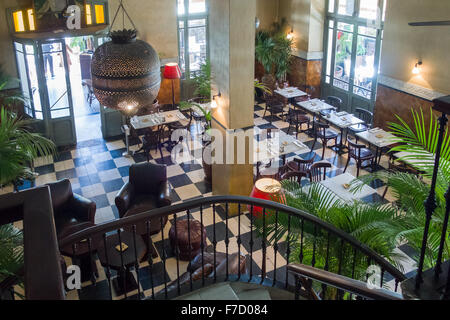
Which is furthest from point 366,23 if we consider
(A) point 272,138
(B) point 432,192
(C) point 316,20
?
(B) point 432,192

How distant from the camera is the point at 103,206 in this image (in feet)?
28.2

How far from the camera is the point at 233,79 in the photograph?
24.4 feet

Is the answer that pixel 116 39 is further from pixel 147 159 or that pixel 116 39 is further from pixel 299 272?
pixel 147 159

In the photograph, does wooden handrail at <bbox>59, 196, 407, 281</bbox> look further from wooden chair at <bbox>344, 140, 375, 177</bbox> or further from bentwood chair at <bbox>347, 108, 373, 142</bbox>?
bentwood chair at <bbox>347, 108, 373, 142</bbox>

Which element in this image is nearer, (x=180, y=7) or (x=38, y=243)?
(x=38, y=243)

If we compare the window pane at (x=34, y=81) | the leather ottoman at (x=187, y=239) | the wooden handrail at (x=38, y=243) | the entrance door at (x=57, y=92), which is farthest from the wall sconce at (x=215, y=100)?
the wooden handrail at (x=38, y=243)

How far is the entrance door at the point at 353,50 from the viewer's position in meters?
11.4

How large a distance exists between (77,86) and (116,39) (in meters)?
13.0

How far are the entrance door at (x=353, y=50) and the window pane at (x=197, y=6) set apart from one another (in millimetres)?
3383

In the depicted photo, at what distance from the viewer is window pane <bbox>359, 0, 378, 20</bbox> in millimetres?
11180

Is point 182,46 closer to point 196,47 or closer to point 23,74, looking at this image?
point 196,47

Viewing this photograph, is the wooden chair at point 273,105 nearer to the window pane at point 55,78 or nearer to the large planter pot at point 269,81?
the large planter pot at point 269,81

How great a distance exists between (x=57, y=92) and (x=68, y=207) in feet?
13.9

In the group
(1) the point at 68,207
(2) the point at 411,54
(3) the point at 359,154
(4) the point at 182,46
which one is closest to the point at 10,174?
(1) the point at 68,207
